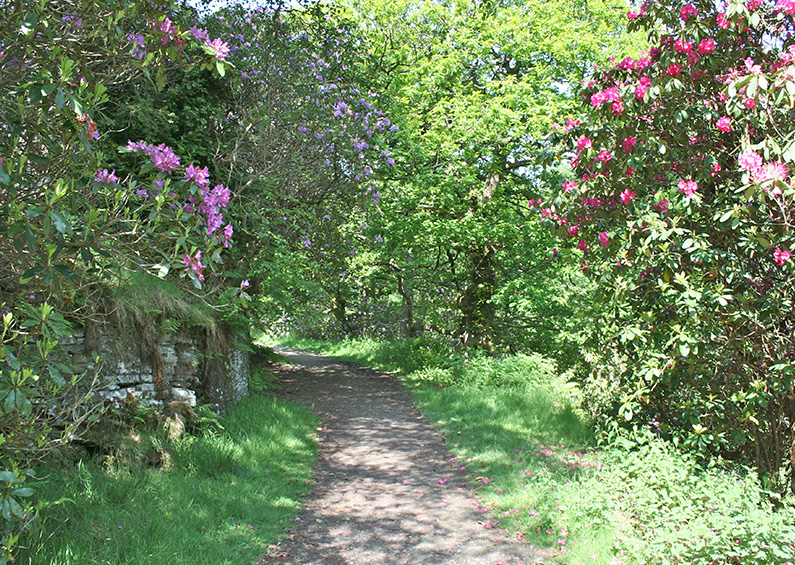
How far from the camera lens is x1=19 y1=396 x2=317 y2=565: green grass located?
4043 millimetres

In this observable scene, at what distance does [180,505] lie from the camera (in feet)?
16.2

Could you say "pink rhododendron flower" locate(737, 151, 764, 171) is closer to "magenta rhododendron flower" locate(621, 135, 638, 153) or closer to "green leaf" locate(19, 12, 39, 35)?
"magenta rhododendron flower" locate(621, 135, 638, 153)

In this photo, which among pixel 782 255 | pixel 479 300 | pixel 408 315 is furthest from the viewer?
pixel 408 315

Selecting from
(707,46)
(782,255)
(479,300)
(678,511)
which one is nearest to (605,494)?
(678,511)

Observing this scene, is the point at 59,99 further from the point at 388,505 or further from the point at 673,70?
the point at 388,505

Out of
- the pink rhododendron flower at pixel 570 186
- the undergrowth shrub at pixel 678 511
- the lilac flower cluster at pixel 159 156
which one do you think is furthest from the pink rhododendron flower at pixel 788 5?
the lilac flower cluster at pixel 159 156

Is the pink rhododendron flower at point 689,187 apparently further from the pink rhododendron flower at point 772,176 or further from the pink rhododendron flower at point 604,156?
the pink rhododendron flower at point 604,156

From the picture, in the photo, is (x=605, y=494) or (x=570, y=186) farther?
(x=570, y=186)

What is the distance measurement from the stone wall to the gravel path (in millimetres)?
1749

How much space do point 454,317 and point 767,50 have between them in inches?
459

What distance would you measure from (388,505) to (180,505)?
2.01 metres

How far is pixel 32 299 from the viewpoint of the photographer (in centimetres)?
386

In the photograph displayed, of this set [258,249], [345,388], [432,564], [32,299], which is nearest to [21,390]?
[32,299]

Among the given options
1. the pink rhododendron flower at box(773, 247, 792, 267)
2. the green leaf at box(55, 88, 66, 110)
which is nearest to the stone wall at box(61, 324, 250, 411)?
the green leaf at box(55, 88, 66, 110)
